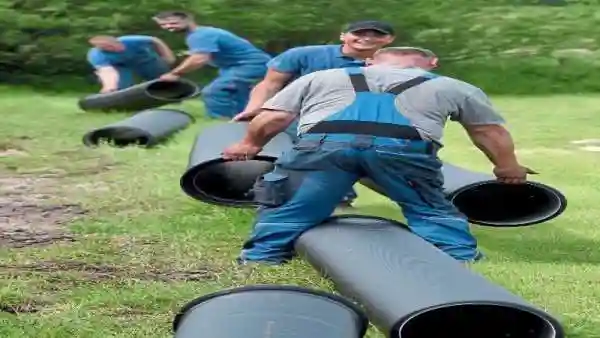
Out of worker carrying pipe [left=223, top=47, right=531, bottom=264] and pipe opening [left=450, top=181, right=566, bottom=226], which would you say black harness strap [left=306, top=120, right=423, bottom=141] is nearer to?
worker carrying pipe [left=223, top=47, right=531, bottom=264]

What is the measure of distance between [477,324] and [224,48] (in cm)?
794

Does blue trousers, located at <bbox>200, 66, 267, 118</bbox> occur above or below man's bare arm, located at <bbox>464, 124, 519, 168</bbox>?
below

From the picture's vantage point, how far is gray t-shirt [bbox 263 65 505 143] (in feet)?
15.1

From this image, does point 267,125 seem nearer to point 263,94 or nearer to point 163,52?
point 263,94

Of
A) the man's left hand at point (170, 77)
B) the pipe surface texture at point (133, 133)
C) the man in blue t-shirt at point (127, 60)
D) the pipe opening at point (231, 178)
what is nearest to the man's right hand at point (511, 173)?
the pipe opening at point (231, 178)

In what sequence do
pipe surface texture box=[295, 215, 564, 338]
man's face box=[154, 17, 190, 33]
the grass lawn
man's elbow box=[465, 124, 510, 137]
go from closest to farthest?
pipe surface texture box=[295, 215, 564, 338], the grass lawn, man's elbow box=[465, 124, 510, 137], man's face box=[154, 17, 190, 33]

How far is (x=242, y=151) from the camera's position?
5031 mm

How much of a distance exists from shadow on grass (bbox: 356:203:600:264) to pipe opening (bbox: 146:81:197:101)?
633 centimetres

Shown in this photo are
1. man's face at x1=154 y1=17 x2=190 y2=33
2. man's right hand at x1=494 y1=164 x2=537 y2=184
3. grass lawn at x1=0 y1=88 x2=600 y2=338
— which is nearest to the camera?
grass lawn at x1=0 y1=88 x2=600 y2=338

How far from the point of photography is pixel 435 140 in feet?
15.4

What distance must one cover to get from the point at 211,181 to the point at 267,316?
10.4 ft

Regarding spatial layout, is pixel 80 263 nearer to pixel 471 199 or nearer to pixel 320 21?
pixel 471 199

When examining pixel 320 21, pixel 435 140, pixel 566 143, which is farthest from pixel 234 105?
pixel 435 140

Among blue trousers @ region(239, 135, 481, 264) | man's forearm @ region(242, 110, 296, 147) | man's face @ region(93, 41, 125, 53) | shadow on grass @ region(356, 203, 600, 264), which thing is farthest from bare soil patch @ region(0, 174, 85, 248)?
man's face @ region(93, 41, 125, 53)
